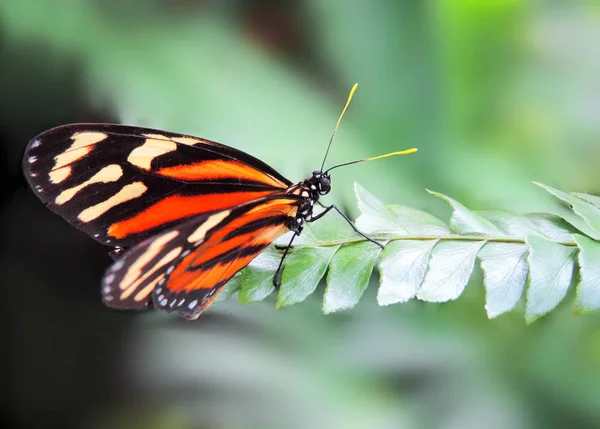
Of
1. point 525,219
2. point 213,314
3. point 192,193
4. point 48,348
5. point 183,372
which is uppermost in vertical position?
point 525,219

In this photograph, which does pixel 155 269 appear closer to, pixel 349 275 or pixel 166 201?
pixel 166 201

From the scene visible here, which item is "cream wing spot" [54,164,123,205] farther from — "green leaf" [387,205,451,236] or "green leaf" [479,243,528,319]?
"green leaf" [479,243,528,319]

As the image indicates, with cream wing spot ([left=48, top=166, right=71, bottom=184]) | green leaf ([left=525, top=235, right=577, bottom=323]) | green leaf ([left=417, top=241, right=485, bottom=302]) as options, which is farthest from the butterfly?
green leaf ([left=525, top=235, right=577, bottom=323])

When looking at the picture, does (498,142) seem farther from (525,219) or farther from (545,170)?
(525,219)

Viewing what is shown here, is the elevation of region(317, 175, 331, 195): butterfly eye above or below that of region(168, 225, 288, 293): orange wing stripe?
above

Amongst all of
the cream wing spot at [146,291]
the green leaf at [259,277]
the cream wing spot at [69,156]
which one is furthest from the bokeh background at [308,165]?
the cream wing spot at [69,156]

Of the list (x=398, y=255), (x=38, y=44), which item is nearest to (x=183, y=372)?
(x=398, y=255)

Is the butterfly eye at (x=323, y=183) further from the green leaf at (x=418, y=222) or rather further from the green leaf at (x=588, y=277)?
the green leaf at (x=588, y=277)
